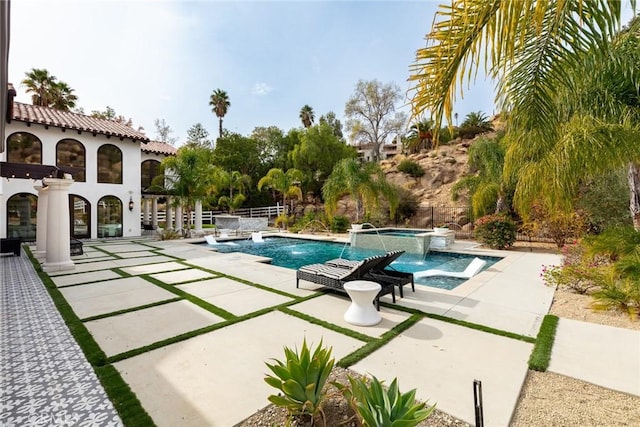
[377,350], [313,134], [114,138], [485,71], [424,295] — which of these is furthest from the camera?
[313,134]

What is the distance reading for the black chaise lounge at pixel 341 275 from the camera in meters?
5.82

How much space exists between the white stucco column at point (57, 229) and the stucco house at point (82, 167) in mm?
6598

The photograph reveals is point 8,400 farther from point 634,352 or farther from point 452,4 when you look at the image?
point 634,352

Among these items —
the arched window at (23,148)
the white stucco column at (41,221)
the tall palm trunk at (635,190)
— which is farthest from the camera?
the arched window at (23,148)

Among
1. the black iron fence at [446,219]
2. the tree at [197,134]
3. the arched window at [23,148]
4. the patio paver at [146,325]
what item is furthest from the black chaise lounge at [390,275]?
the tree at [197,134]

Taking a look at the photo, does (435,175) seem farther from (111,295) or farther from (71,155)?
(111,295)

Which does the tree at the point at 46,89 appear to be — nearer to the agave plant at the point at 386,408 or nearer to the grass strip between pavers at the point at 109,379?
the grass strip between pavers at the point at 109,379

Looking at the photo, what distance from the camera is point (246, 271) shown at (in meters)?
8.49

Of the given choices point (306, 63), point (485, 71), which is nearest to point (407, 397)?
point (485, 71)

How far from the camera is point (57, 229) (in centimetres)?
873

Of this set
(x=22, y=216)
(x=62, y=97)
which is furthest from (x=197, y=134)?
(x=22, y=216)

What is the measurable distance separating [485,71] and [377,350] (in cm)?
326

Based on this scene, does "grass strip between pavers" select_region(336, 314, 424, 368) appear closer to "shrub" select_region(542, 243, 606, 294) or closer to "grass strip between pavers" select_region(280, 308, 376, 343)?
"grass strip between pavers" select_region(280, 308, 376, 343)

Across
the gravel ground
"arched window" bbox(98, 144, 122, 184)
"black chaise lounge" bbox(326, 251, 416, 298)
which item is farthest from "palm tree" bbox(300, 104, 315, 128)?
the gravel ground
